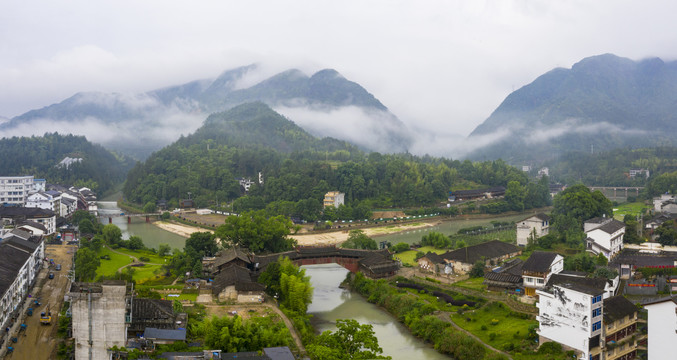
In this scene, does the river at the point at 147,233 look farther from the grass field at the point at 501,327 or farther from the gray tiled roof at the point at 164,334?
the grass field at the point at 501,327

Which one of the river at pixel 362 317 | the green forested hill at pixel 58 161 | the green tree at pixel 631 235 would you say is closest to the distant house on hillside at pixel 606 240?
the green tree at pixel 631 235

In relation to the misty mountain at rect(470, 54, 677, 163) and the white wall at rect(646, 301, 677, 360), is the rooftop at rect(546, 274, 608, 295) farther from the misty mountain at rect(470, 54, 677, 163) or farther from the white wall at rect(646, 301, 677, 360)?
the misty mountain at rect(470, 54, 677, 163)

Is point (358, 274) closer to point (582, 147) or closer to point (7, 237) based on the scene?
point (7, 237)

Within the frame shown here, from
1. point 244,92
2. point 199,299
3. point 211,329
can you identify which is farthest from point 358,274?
point 244,92

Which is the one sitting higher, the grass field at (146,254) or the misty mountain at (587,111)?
the misty mountain at (587,111)

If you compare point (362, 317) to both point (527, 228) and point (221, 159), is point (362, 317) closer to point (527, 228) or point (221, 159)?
point (527, 228)

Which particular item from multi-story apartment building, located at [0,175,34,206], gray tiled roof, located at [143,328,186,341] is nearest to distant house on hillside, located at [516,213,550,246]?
gray tiled roof, located at [143,328,186,341]
